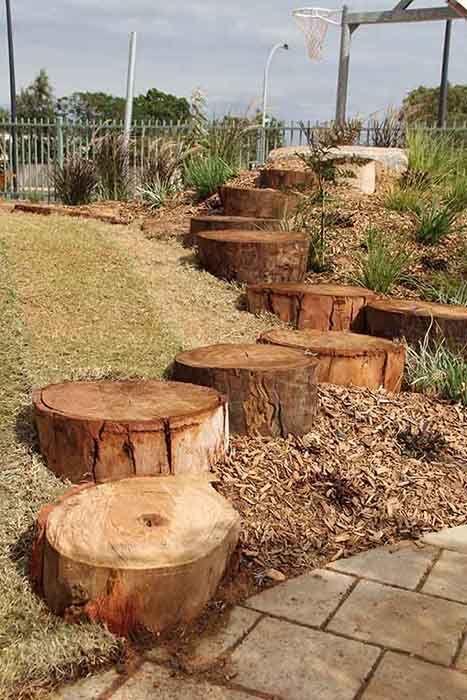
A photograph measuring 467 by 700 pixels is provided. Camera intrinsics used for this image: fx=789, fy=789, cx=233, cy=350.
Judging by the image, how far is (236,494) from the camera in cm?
354

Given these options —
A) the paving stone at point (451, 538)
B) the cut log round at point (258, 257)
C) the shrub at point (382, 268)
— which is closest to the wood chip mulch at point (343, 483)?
the paving stone at point (451, 538)

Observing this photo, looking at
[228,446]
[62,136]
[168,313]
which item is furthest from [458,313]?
Result: [62,136]

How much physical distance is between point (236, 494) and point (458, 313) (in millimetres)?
2570

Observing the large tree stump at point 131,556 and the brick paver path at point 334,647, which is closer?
the brick paver path at point 334,647

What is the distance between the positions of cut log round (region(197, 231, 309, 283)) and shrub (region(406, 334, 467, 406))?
1.29 metres

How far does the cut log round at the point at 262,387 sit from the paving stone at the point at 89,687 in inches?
64.6

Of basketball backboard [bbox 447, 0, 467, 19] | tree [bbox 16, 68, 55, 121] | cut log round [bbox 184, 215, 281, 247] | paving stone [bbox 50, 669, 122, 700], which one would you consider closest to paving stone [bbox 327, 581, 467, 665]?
paving stone [bbox 50, 669, 122, 700]

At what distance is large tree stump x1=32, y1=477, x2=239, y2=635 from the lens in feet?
8.33

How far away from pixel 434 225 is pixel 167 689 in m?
5.64

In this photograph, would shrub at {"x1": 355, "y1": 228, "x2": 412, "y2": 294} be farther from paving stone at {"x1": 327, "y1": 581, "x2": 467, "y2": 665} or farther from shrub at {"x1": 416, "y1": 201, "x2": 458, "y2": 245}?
paving stone at {"x1": 327, "y1": 581, "x2": 467, "y2": 665}

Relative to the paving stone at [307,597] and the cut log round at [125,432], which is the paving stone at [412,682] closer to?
the paving stone at [307,597]

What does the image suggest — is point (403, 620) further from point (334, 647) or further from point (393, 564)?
point (393, 564)

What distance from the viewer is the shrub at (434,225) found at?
720 centimetres

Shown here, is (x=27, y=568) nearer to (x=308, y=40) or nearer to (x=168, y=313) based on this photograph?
(x=168, y=313)
